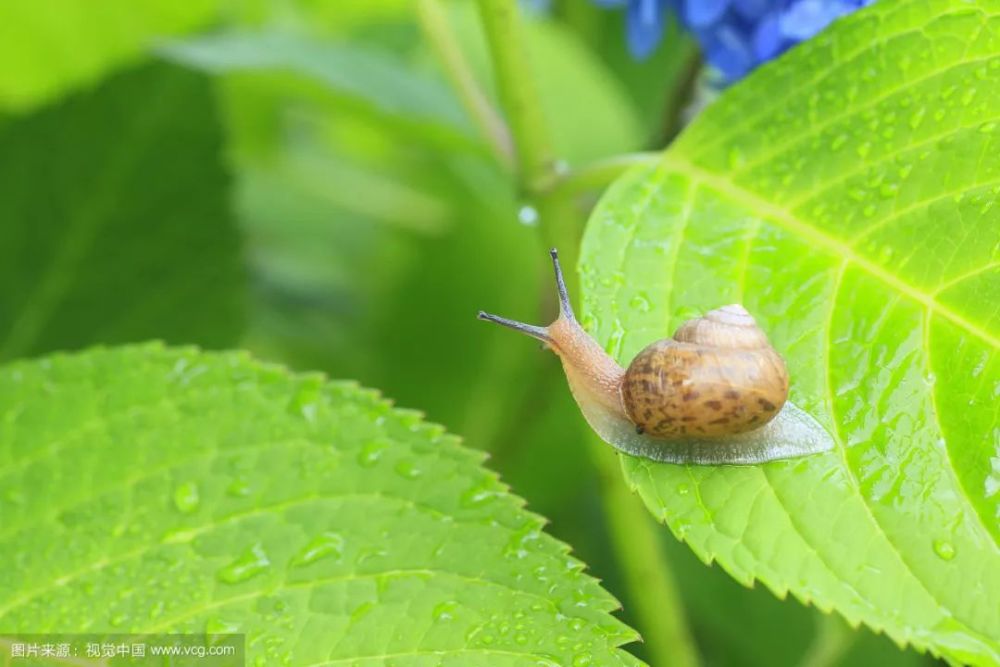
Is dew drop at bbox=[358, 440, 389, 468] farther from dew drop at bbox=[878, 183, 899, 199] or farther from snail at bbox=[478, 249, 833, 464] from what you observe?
dew drop at bbox=[878, 183, 899, 199]

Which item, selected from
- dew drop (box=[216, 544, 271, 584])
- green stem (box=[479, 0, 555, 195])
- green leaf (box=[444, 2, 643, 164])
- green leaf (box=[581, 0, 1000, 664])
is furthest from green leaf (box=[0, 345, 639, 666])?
green leaf (box=[444, 2, 643, 164])

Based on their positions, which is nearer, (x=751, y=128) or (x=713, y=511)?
(x=713, y=511)

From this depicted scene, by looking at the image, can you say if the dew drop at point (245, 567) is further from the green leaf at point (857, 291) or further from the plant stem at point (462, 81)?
the plant stem at point (462, 81)

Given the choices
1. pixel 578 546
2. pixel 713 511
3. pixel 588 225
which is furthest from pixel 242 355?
pixel 578 546

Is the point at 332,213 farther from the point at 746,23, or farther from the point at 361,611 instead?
the point at 361,611

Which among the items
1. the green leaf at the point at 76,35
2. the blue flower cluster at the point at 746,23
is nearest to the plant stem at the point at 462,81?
the blue flower cluster at the point at 746,23

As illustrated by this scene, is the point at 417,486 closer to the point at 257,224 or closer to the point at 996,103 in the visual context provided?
the point at 996,103
